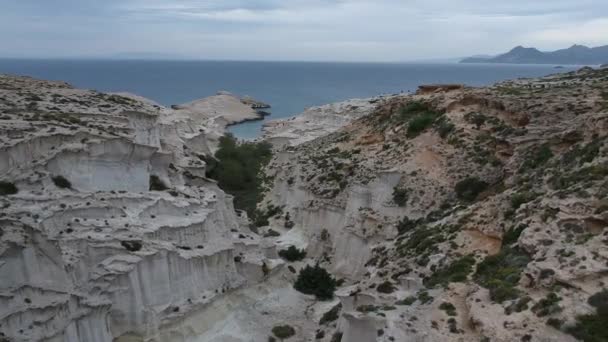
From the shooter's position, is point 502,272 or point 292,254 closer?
point 502,272

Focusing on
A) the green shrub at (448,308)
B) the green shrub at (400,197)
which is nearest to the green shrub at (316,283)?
the green shrub at (400,197)

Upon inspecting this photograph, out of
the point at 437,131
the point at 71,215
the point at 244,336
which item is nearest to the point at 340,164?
the point at 437,131

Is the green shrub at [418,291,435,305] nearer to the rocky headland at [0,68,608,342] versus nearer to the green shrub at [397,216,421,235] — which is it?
the rocky headland at [0,68,608,342]

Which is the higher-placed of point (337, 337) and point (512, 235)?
→ point (512, 235)

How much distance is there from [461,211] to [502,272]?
809 centimetres

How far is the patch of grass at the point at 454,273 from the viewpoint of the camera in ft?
69.3

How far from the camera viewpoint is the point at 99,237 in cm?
2558

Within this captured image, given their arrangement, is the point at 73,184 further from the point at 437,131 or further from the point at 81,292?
the point at 437,131

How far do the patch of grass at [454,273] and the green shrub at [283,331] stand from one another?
8277 mm

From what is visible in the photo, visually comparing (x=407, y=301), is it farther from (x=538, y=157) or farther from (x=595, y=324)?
(x=538, y=157)

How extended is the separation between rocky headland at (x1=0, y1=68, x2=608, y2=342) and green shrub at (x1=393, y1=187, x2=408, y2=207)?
42 centimetres

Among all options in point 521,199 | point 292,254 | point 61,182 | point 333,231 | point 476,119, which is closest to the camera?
point 521,199

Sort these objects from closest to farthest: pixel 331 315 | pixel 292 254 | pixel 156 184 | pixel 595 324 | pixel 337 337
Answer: pixel 595 324 → pixel 337 337 → pixel 331 315 → pixel 156 184 → pixel 292 254

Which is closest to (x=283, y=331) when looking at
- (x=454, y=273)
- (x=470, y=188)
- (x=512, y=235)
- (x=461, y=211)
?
(x=454, y=273)
